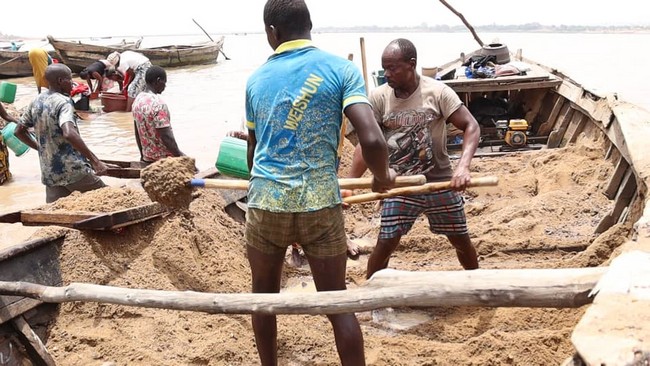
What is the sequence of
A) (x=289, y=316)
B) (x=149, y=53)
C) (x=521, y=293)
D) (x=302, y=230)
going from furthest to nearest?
1. (x=149, y=53)
2. (x=289, y=316)
3. (x=302, y=230)
4. (x=521, y=293)

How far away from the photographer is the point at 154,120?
178 inches

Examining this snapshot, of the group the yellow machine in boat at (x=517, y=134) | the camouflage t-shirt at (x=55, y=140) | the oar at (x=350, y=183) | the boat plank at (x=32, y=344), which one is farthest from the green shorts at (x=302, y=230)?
the yellow machine in boat at (x=517, y=134)

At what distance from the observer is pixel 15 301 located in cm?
315

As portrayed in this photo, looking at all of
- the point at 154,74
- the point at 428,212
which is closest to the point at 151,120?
the point at 154,74

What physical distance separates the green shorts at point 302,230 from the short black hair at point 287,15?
70 cm

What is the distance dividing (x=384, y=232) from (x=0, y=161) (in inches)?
268

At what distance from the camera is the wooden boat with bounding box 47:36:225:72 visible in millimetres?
19906

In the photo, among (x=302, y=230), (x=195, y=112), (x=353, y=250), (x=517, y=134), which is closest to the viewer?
(x=302, y=230)

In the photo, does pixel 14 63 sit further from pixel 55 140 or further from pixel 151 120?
pixel 151 120

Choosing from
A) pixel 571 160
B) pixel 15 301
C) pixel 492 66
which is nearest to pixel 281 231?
pixel 15 301

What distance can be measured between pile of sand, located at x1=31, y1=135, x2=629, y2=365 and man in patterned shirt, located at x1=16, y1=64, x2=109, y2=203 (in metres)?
0.94

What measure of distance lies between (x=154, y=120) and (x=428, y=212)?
2.22 m

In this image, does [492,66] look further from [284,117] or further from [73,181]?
[284,117]

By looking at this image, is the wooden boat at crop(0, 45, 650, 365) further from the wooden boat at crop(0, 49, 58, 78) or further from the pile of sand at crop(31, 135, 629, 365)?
the wooden boat at crop(0, 49, 58, 78)
